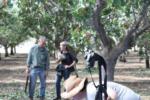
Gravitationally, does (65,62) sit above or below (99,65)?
below

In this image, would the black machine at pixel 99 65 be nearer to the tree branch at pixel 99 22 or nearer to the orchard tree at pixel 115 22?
the orchard tree at pixel 115 22

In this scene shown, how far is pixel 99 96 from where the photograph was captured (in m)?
4.43

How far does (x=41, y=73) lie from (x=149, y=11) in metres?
8.06

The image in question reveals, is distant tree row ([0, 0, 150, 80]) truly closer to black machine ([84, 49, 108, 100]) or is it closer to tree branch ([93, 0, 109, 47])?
tree branch ([93, 0, 109, 47])

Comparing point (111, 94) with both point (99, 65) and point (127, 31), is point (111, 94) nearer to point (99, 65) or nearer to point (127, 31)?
point (99, 65)

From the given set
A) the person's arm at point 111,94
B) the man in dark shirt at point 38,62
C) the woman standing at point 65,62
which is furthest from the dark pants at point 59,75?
the person's arm at point 111,94

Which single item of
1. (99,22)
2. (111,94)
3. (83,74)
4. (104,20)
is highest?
(104,20)

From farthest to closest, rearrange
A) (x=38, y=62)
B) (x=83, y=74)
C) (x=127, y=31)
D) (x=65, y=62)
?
(x=83, y=74), (x=127, y=31), (x=65, y=62), (x=38, y=62)

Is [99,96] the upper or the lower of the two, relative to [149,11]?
lower

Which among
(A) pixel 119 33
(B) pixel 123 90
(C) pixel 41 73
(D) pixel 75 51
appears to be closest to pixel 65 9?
(A) pixel 119 33

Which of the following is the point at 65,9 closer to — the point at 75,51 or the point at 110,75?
the point at 110,75

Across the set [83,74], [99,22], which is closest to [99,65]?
[99,22]

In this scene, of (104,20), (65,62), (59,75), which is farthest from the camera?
(104,20)

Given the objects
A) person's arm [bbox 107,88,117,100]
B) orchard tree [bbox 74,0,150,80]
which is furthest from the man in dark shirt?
person's arm [bbox 107,88,117,100]
